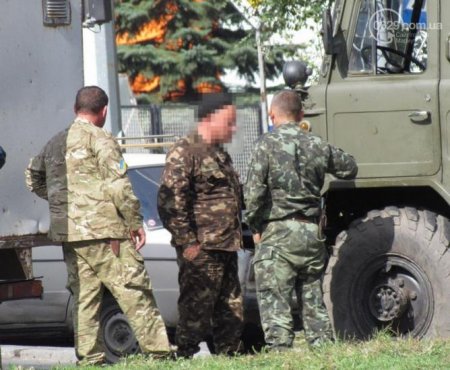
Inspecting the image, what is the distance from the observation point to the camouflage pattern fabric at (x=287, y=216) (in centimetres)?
764

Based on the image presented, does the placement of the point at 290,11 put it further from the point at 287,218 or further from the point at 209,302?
the point at 209,302

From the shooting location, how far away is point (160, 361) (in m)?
7.32

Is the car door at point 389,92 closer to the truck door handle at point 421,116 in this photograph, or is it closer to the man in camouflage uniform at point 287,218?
the truck door handle at point 421,116

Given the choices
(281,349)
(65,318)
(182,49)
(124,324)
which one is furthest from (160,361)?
(182,49)

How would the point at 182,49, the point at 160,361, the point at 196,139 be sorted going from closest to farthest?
the point at 160,361 → the point at 196,139 → the point at 182,49

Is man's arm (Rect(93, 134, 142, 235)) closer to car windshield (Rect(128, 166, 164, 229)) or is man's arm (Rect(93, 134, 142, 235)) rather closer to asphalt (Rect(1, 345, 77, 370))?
car windshield (Rect(128, 166, 164, 229))

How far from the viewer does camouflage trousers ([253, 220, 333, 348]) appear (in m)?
7.64

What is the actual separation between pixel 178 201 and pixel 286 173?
28.8 inches

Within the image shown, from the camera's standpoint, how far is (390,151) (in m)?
8.12

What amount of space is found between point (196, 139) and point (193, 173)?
25 cm

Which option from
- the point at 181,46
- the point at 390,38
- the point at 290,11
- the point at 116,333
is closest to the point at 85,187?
the point at 116,333

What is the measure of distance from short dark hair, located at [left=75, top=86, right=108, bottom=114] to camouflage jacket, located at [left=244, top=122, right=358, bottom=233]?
1.11m

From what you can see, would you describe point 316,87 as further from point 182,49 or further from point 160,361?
point 182,49

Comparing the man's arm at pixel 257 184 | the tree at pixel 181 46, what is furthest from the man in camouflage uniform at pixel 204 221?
the tree at pixel 181 46
